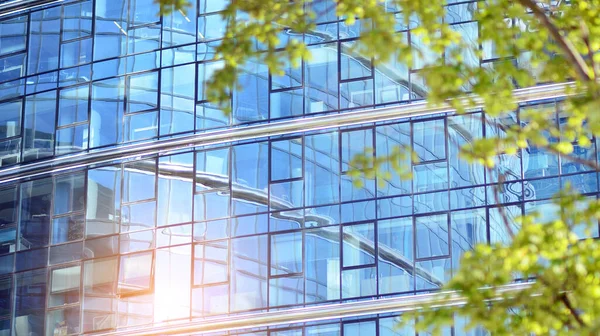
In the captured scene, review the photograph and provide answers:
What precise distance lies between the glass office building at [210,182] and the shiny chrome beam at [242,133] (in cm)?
4

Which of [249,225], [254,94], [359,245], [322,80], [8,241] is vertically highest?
[322,80]

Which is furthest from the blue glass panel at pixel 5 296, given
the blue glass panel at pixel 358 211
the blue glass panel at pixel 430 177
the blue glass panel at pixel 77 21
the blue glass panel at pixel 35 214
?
the blue glass panel at pixel 430 177

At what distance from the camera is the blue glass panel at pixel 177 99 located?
2391cm

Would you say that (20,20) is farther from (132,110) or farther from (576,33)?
(576,33)

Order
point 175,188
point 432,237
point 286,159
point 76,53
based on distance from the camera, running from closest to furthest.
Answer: point 432,237
point 286,159
point 175,188
point 76,53

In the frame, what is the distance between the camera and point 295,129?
75.2 ft

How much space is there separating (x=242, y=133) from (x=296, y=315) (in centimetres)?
353

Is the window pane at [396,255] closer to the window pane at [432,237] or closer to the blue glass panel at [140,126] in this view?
the window pane at [432,237]

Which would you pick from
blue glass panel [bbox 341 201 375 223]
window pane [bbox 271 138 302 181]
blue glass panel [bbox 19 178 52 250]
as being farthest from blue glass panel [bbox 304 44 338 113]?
blue glass panel [bbox 19 178 52 250]

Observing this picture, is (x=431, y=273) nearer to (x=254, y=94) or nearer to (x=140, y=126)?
(x=254, y=94)

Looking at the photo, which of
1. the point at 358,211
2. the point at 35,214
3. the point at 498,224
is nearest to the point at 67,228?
the point at 35,214

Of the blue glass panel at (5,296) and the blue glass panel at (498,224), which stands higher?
the blue glass panel at (498,224)

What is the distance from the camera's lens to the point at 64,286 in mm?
24031

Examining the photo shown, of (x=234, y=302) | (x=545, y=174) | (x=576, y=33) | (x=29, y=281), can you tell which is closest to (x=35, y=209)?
(x=29, y=281)
